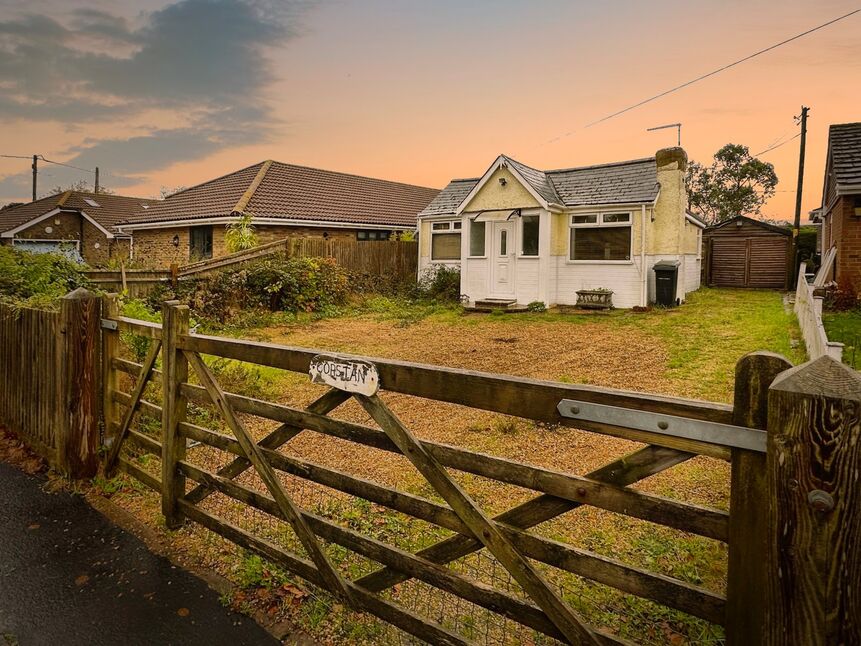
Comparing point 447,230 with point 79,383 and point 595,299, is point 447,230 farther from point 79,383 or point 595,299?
point 79,383

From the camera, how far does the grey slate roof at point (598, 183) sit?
1638 centimetres

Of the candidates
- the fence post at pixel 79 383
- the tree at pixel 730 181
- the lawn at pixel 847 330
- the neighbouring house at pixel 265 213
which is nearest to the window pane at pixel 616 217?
the lawn at pixel 847 330

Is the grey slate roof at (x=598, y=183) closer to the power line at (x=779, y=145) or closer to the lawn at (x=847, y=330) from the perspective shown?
the lawn at (x=847, y=330)

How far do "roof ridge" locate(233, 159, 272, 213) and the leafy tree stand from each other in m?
0.91

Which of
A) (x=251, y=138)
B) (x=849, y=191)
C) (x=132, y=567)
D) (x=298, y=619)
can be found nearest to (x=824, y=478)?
(x=298, y=619)

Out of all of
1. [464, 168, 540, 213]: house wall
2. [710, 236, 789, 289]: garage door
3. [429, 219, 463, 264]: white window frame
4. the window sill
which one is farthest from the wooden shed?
[429, 219, 463, 264]: white window frame

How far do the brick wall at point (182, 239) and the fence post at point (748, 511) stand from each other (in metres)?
20.6

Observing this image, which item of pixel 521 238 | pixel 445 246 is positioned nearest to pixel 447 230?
pixel 445 246

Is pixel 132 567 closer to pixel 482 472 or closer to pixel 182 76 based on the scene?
pixel 482 472

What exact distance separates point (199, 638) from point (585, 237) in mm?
16331

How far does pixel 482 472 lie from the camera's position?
222 centimetres

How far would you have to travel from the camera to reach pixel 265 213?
825 inches

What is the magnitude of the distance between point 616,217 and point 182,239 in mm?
17542

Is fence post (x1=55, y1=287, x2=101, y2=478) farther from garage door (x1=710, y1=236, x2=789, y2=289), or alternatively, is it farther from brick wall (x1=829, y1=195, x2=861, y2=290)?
garage door (x1=710, y1=236, x2=789, y2=289)
